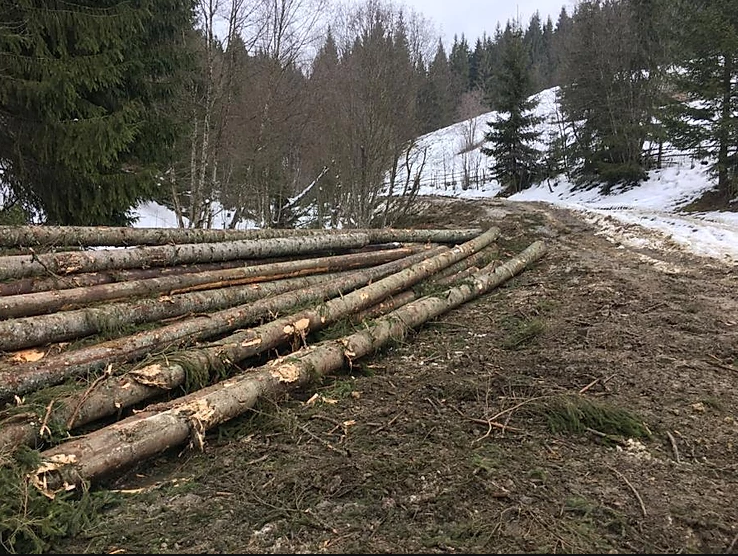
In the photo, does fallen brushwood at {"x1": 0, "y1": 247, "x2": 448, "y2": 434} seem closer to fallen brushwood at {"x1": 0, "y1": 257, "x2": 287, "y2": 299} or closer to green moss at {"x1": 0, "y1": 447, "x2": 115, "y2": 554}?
green moss at {"x1": 0, "y1": 447, "x2": 115, "y2": 554}

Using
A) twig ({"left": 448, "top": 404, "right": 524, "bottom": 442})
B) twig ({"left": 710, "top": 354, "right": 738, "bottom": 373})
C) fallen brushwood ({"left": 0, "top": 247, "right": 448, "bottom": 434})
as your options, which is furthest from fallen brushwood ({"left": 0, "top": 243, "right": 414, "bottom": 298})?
twig ({"left": 710, "top": 354, "right": 738, "bottom": 373})

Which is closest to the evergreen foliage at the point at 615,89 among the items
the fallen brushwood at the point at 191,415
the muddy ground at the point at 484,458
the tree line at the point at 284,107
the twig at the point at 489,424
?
the tree line at the point at 284,107

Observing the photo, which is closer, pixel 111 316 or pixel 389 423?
pixel 389 423

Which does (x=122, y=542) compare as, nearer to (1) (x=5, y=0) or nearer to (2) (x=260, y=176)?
(1) (x=5, y=0)

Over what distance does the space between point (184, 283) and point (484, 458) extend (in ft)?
13.2

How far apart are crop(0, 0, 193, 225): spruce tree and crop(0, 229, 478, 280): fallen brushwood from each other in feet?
11.8

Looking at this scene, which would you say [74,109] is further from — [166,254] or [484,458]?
[484,458]

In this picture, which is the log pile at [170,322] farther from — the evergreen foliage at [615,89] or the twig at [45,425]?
the evergreen foliage at [615,89]

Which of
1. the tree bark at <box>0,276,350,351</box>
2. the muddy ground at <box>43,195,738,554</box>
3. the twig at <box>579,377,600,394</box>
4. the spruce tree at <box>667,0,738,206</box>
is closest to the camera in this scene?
the muddy ground at <box>43,195,738,554</box>

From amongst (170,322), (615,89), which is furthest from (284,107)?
(615,89)

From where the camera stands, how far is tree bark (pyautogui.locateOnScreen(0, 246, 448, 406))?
3564 millimetres

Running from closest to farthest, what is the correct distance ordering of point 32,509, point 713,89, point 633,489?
point 32,509 → point 633,489 → point 713,89

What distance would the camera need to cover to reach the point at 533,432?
3246 mm

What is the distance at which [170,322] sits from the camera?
15.9 feet
